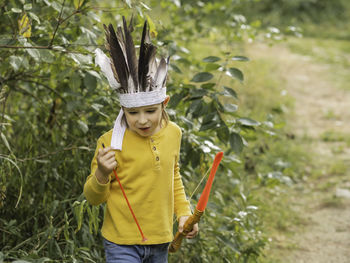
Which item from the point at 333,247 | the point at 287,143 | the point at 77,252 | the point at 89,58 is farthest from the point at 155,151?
the point at 287,143

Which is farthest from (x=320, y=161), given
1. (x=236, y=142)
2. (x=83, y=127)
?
(x=83, y=127)

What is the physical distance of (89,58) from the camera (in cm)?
229

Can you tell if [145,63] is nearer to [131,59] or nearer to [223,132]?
[131,59]

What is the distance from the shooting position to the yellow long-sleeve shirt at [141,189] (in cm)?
191

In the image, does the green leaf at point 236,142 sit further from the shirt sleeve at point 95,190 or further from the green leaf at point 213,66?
the shirt sleeve at point 95,190

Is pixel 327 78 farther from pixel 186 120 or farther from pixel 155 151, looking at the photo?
pixel 155 151

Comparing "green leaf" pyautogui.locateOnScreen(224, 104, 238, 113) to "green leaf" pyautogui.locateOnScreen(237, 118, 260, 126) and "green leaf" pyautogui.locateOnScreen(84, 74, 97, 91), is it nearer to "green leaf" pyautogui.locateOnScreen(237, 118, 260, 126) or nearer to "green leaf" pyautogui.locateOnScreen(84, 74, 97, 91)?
"green leaf" pyautogui.locateOnScreen(237, 118, 260, 126)

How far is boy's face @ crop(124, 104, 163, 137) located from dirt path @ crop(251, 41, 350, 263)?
1884 mm

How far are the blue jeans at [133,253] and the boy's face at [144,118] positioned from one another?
0.43 meters

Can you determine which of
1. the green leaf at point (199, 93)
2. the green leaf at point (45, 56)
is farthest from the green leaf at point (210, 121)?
the green leaf at point (45, 56)

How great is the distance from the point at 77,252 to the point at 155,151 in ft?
2.53

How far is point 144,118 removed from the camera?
6.12ft

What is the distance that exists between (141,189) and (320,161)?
11.6 ft

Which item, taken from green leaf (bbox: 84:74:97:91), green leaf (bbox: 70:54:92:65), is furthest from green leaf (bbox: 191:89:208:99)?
green leaf (bbox: 70:54:92:65)
